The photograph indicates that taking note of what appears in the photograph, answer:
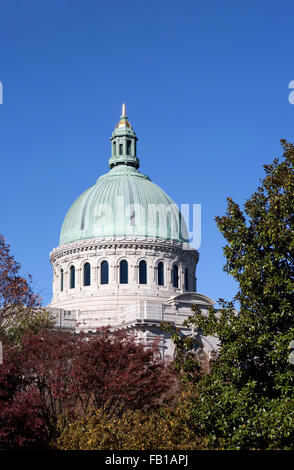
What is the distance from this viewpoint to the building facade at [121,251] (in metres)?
80.9

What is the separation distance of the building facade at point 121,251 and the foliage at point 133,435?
1779 inches

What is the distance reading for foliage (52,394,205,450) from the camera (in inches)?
1089

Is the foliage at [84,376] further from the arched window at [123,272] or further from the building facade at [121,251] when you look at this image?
the arched window at [123,272]

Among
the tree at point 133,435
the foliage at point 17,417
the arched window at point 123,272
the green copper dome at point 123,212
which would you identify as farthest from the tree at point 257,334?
the green copper dome at point 123,212

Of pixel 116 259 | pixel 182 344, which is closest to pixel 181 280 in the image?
pixel 116 259

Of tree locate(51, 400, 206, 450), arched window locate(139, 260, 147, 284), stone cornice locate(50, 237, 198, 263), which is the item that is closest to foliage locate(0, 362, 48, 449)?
tree locate(51, 400, 206, 450)

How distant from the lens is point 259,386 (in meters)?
24.6

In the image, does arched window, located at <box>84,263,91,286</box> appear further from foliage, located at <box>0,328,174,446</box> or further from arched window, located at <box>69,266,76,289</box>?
foliage, located at <box>0,328,174,446</box>

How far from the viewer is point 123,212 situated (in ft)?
280

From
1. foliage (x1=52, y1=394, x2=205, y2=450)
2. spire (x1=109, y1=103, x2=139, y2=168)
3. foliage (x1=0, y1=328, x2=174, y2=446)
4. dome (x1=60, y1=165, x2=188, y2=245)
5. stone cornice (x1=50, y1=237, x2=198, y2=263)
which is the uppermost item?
spire (x1=109, y1=103, x2=139, y2=168)

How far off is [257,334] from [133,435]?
22.1ft

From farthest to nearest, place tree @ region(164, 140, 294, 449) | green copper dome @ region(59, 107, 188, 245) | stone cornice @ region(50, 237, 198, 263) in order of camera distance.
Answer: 1. green copper dome @ region(59, 107, 188, 245)
2. stone cornice @ region(50, 237, 198, 263)
3. tree @ region(164, 140, 294, 449)
